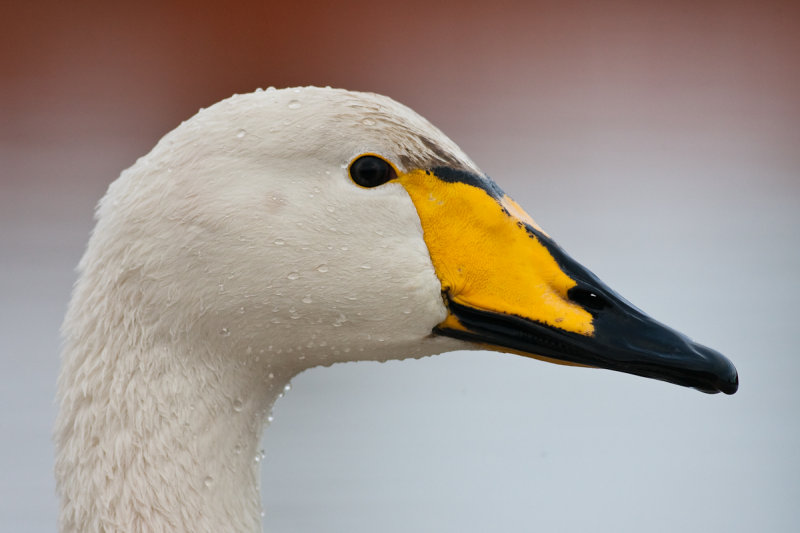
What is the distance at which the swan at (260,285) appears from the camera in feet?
4.69

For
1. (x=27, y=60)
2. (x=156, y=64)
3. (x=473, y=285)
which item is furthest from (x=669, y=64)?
(x=473, y=285)

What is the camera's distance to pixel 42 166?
21.6 feet

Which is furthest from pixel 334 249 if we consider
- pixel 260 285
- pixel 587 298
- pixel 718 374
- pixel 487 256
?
pixel 718 374

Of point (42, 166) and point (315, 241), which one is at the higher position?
point (42, 166)

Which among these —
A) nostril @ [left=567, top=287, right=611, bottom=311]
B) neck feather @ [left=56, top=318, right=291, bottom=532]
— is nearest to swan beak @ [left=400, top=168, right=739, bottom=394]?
nostril @ [left=567, top=287, right=611, bottom=311]

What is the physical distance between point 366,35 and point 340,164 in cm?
414

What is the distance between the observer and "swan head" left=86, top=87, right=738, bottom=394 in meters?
1.43

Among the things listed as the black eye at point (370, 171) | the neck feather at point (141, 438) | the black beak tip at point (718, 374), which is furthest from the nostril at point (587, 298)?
the neck feather at point (141, 438)

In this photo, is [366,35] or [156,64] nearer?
[366,35]

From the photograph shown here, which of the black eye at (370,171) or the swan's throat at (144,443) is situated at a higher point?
the black eye at (370,171)

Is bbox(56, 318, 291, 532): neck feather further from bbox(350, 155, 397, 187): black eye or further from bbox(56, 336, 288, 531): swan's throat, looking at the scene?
bbox(350, 155, 397, 187): black eye

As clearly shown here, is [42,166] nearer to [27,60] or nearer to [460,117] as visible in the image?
[27,60]

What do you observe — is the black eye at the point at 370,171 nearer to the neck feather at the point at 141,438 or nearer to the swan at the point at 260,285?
the swan at the point at 260,285

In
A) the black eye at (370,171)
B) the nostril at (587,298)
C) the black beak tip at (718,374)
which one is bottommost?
the black beak tip at (718,374)
